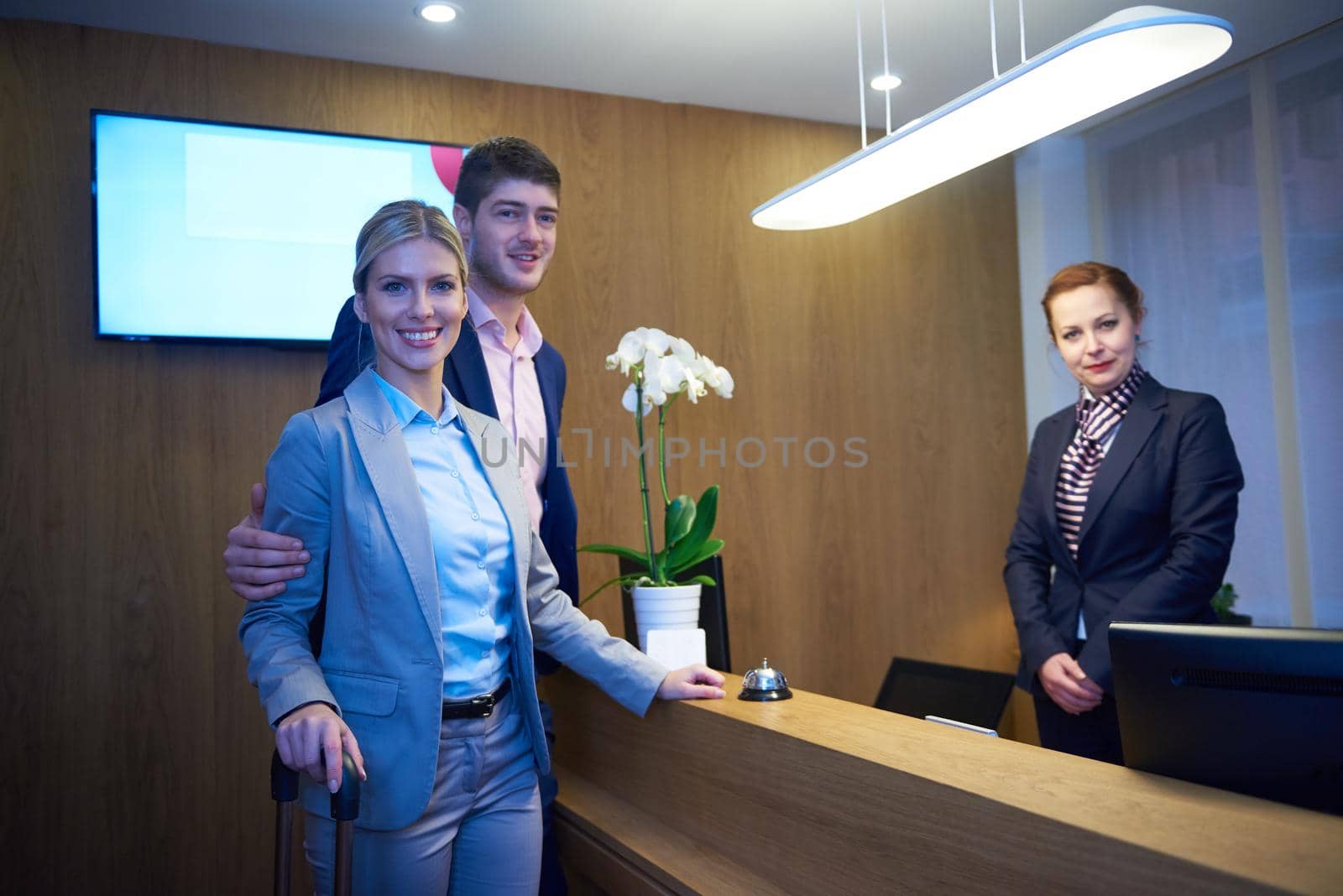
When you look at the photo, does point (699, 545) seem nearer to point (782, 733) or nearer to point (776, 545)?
point (782, 733)

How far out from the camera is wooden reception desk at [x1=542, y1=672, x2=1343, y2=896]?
1.00 meters

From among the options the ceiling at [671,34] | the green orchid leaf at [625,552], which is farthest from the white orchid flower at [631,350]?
the ceiling at [671,34]

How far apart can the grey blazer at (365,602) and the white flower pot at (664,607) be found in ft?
2.27

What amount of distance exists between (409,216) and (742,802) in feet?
3.55

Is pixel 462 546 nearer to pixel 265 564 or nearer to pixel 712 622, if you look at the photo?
pixel 265 564

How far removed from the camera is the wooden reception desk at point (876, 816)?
1.00 metres

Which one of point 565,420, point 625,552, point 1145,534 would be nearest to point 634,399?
point 625,552

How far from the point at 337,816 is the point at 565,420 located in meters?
2.32

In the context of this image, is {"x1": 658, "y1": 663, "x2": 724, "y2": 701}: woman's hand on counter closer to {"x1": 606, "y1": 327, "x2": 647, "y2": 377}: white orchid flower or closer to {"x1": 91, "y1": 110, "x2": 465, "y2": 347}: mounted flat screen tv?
{"x1": 606, "y1": 327, "x2": 647, "y2": 377}: white orchid flower

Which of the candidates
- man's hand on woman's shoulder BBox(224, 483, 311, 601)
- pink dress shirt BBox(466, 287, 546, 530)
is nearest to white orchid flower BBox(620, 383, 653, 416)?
pink dress shirt BBox(466, 287, 546, 530)

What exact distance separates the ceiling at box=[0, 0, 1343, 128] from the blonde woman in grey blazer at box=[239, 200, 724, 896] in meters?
1.69

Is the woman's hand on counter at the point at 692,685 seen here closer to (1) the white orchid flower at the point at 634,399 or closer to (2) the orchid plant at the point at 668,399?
(2) the orchid plant at the point at 668,399

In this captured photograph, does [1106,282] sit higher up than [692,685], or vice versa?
[1106,282]

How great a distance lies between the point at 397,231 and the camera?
61.6 inches
